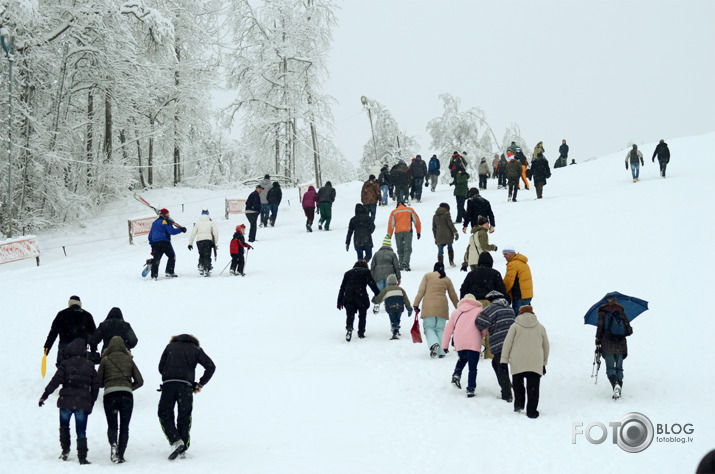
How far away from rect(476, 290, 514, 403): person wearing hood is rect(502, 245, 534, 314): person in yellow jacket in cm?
179

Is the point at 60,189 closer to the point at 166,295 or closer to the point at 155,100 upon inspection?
the point at 155,100

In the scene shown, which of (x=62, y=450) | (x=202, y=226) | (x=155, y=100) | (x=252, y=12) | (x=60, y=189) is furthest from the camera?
(x=252, y=12)

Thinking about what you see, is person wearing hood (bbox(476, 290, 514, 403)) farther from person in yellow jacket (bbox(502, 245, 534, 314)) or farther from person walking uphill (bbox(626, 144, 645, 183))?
person walking uphill (bbox(626, 144, 645, 183))

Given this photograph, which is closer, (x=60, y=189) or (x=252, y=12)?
(x=60, y=189)

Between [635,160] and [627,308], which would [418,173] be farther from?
[627,308]

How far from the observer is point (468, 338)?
9.93 meters

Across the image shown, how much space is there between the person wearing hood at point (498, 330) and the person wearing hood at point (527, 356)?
363 millimetres

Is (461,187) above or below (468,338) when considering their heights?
above

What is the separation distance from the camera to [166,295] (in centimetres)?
1650

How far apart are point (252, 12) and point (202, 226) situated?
94.5 ft

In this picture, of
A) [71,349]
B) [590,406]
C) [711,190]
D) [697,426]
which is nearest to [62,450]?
[71,349]

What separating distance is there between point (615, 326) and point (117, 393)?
6.22m

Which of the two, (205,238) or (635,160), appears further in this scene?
(635,160)

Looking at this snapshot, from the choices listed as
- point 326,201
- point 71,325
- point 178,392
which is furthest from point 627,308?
point 326,201
